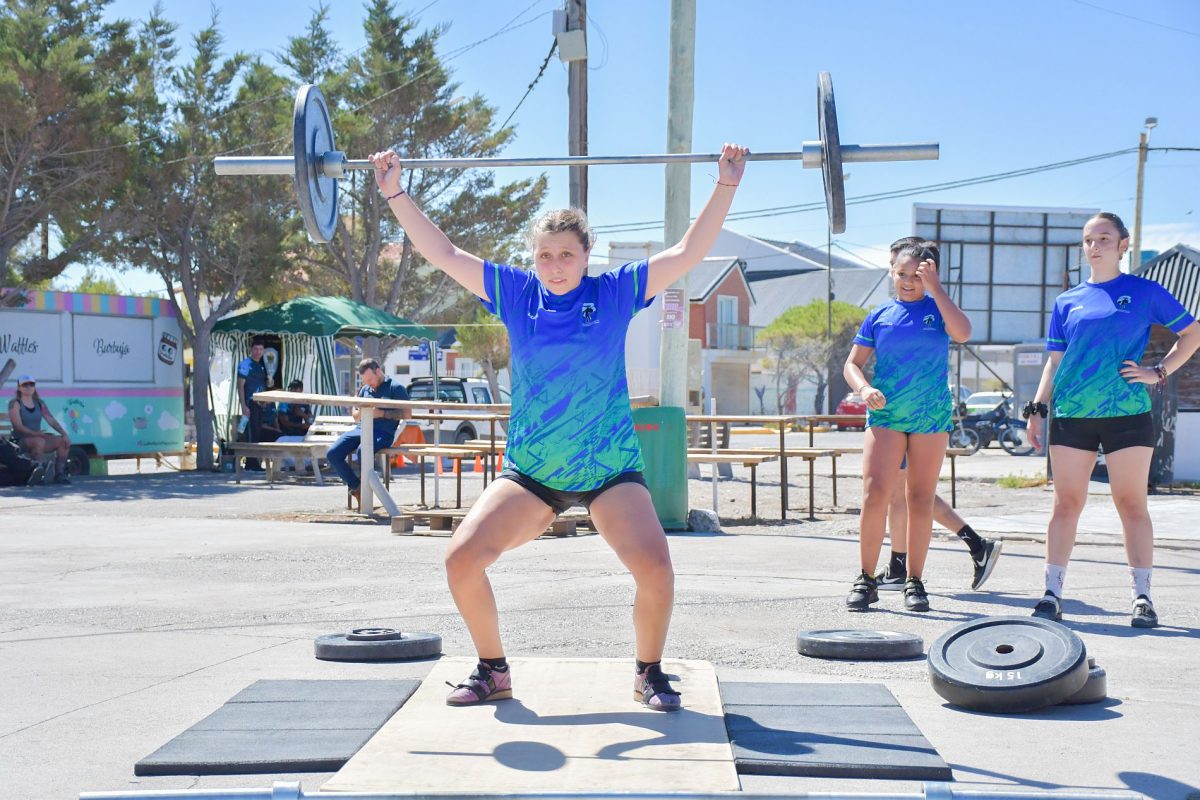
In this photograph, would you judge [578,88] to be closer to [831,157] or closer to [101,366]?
[831,157]

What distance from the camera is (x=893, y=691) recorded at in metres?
4.79

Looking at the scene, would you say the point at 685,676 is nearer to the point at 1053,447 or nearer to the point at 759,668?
the point at 759,668

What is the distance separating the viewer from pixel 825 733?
398 centimetres

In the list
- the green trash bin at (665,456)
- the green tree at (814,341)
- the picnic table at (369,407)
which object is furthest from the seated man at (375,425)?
the green tree at (814,341)

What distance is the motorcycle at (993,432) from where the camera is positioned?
89.2 feet

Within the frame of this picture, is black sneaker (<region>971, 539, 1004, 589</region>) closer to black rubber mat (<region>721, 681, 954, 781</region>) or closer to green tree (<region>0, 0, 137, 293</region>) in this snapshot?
black rubber mat (<region>721, 681, 954, 781</region>)

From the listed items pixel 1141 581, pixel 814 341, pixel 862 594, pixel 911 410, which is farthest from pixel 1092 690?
pixel 814 341

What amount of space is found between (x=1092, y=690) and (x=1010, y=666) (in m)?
0.32

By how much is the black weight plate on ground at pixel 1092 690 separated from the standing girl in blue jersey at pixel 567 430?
148cm

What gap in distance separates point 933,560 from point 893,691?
4261mm

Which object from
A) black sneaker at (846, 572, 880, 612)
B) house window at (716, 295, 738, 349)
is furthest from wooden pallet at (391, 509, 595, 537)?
house window at (716, 295, 738, 349)

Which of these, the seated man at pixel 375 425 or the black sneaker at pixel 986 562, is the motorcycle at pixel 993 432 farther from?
the black sneaker at pixel 986 562

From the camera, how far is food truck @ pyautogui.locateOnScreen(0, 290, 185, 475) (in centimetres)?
1956

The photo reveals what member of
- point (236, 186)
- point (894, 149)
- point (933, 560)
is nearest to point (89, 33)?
point (236, 186)
